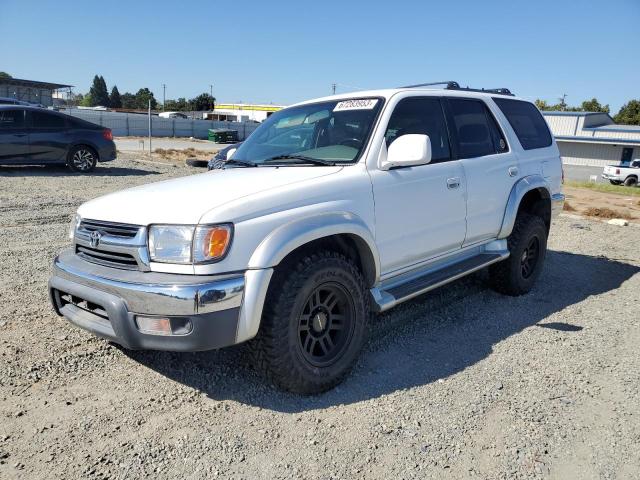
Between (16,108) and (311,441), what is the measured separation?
39.0 ft

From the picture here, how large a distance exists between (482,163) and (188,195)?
8.71 ft

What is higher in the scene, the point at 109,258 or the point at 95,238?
the point at 95,238

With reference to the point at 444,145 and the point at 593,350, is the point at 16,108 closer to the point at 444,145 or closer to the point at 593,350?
the point at 444,145

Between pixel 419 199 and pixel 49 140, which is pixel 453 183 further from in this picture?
pixel 49 140

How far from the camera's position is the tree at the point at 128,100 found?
127 metres

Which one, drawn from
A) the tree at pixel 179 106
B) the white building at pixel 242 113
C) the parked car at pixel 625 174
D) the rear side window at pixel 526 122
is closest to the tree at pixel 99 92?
the tree at pixel 179 106

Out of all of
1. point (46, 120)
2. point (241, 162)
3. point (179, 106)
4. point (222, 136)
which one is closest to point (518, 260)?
point (241, 162)

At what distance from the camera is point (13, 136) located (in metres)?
11.6

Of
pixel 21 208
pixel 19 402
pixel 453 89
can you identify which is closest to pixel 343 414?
pixel 19 402

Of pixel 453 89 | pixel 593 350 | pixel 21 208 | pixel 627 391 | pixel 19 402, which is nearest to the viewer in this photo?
pixel 19 402

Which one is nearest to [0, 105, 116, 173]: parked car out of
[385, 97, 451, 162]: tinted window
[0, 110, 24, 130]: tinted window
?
[0, 110, 24, 130]: tinted window

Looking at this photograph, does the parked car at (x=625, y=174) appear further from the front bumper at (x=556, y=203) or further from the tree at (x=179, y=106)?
the tree at (x=179, y=106)

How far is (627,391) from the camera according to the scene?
336 cm

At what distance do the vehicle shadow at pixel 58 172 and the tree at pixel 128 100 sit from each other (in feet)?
400
